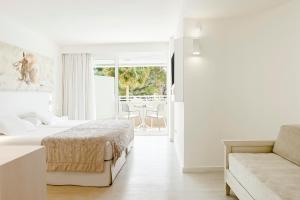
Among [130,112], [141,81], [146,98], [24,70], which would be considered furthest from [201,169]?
[141,81]

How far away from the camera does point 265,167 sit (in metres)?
2.29

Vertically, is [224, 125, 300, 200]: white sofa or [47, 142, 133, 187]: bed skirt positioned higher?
[224, 125, 300, 200]: white sofa

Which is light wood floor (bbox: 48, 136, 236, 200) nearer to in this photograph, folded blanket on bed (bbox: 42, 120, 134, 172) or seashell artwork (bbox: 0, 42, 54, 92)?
folded blanket on bed (bbox: 42, 120, 134, 172)

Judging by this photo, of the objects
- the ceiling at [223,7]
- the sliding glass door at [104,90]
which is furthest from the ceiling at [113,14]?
the sliding glass door at [104,90]

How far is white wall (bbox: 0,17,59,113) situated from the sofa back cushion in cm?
456

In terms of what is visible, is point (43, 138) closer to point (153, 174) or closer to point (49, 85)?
point (153, 174)

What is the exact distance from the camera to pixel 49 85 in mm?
6145

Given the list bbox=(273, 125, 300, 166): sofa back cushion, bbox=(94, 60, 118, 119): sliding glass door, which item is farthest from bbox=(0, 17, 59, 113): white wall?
bbox=(273, 125, 300, 166): sofa back cushion

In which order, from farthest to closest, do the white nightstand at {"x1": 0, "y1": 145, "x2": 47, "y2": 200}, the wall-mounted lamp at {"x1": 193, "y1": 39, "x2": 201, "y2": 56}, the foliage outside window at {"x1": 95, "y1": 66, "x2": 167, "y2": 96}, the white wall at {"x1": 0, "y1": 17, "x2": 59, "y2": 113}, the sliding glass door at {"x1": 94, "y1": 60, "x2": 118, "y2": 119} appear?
the foliage outside window at {"x1": 95, "y1": 66, "x2": 167, "y2": 96}, the sliding glass door at {"x1": 94, "y1": 60, "x2": 118, "y2": 119}, the white wall at {"x1": 0, "y1": 17, "x2": 59, "y2": 113}, the wall-mounted lamp at {"x1": 193, "y1": 39, "x2": 201, "y2": 56}, the white nightstand at {"x1": 0, "y1": 145, "x2": 47, "y2": 200}

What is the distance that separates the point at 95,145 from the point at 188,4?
214cm

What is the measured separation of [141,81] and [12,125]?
507 centimetres

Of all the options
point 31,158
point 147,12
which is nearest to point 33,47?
point 147,12

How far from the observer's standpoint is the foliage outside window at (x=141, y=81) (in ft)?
27.0

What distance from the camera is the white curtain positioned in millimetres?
6855
